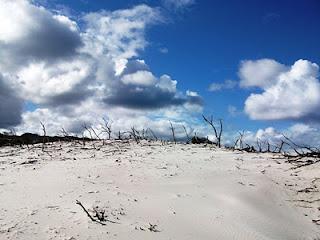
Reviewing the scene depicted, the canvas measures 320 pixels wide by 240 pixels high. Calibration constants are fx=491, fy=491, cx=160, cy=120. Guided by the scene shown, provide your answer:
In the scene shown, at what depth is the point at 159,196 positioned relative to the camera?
609 cm

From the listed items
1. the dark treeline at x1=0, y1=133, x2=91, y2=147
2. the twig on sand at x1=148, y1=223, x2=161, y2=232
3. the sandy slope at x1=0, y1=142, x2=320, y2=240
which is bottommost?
the twig on sand at x1=148, y1=223, x2=161, y2=232

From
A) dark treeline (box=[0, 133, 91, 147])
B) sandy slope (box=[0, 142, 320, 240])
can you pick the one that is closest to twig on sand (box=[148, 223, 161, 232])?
sandy slope (box=[0, 142, 320, 240])

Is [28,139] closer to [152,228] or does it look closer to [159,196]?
[159,196]

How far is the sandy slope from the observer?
5.10m

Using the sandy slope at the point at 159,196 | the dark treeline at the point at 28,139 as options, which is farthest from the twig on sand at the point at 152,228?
the dark treeline at the point at 28,139

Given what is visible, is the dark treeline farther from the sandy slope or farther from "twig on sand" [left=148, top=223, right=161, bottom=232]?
"twig on sand" [left=148, top=223, right=161, bottom=232]

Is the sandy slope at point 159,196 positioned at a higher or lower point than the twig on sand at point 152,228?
higher

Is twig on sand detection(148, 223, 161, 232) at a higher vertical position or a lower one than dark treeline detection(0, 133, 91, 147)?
lower

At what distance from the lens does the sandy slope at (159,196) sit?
5.10m

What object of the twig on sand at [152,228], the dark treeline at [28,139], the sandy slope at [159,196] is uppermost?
the dark treeline at [28,139]

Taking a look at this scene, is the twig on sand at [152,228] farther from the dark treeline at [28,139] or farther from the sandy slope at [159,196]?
the dark treeline at [28,139]

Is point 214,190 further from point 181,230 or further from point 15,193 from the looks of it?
point 15,193

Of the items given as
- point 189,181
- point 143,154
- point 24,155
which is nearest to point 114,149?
point 143,154

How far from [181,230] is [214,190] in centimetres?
146
